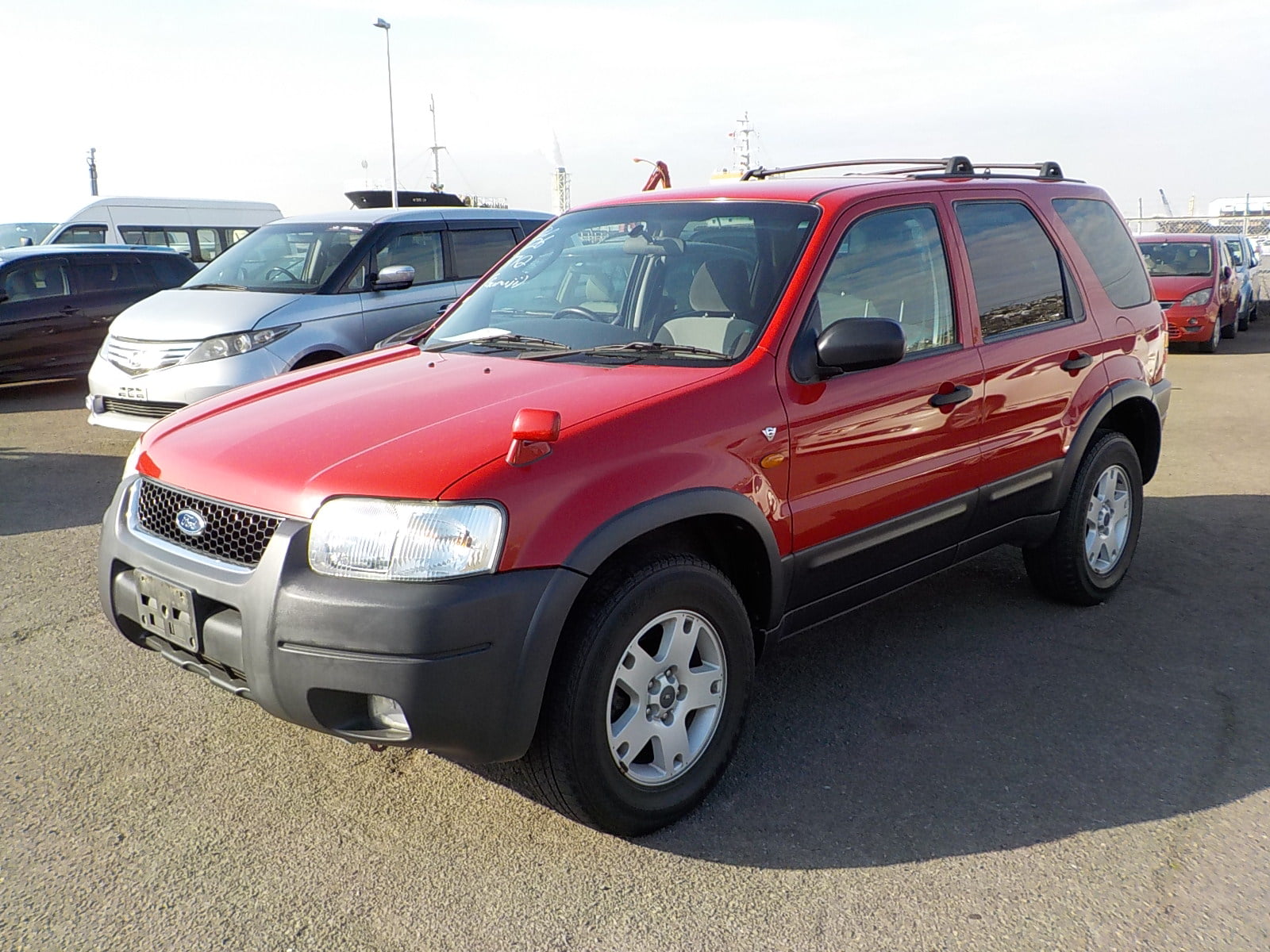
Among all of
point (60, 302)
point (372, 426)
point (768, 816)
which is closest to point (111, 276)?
point (60, 302)

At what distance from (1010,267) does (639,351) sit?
174 centimetres

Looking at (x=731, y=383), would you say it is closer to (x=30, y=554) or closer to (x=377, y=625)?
(x=377, y=625)

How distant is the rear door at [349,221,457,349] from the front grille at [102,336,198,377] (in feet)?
4.10

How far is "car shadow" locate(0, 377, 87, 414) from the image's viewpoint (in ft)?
35.4

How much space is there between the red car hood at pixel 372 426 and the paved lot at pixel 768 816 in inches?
38.6

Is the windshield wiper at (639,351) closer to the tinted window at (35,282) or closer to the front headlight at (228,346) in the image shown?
the front headlight at (228,346)

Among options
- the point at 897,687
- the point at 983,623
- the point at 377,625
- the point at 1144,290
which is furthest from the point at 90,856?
the point at 1144,290

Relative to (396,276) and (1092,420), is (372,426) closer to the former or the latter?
(1092,420)

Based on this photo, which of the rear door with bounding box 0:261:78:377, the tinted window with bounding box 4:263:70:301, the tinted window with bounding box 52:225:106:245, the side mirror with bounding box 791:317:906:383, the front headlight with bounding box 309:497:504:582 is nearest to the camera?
the front headlight with bounding box 309:497:504:582

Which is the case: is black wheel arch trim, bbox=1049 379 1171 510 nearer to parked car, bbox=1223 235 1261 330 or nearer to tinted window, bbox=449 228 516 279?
tinted window, bbox=449 228 516 279

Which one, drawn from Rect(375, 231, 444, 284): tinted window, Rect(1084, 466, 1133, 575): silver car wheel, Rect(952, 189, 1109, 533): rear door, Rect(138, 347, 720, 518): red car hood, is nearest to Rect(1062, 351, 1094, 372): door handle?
Rect(952, 189, 1109, 533): rear door

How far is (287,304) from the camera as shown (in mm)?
7609

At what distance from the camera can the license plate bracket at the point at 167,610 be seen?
2.87m

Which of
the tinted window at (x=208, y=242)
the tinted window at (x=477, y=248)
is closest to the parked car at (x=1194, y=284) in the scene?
the tinted window at (x=477, y=248)
